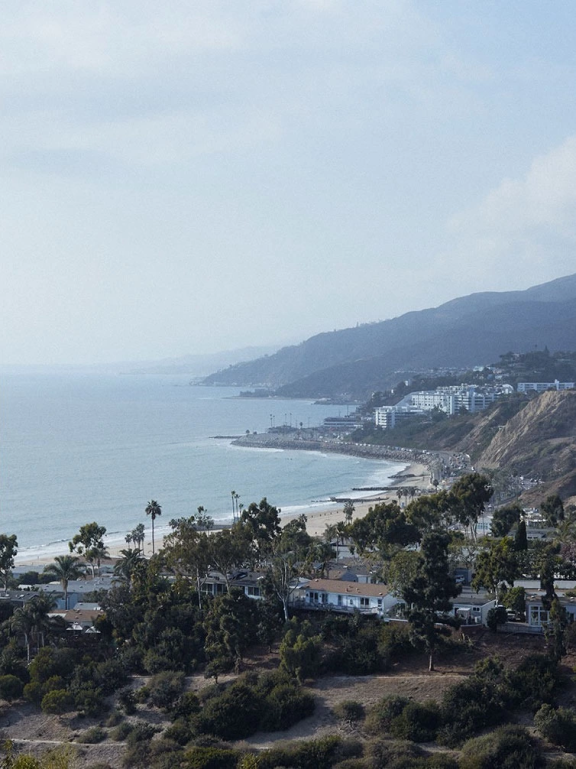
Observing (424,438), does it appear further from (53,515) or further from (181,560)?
(181,560)

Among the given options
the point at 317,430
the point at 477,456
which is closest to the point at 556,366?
the point at 317,430

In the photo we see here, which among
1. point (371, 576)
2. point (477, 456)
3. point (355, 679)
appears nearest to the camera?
point (355, 679)

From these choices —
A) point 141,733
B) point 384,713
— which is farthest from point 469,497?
point 141,733

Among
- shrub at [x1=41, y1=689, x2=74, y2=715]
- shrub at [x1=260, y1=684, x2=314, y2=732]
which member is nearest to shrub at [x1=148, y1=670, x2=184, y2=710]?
shrub at [x1=41, y1=689, x2=74, y2=715]

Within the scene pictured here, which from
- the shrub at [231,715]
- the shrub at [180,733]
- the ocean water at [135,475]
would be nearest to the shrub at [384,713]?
the shrub at [231,715]

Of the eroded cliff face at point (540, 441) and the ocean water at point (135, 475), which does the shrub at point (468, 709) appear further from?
the eroded cliff face at point (540, 441)

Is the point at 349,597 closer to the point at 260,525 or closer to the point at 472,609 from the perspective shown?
the point at 472,609

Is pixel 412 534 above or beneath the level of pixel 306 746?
above
